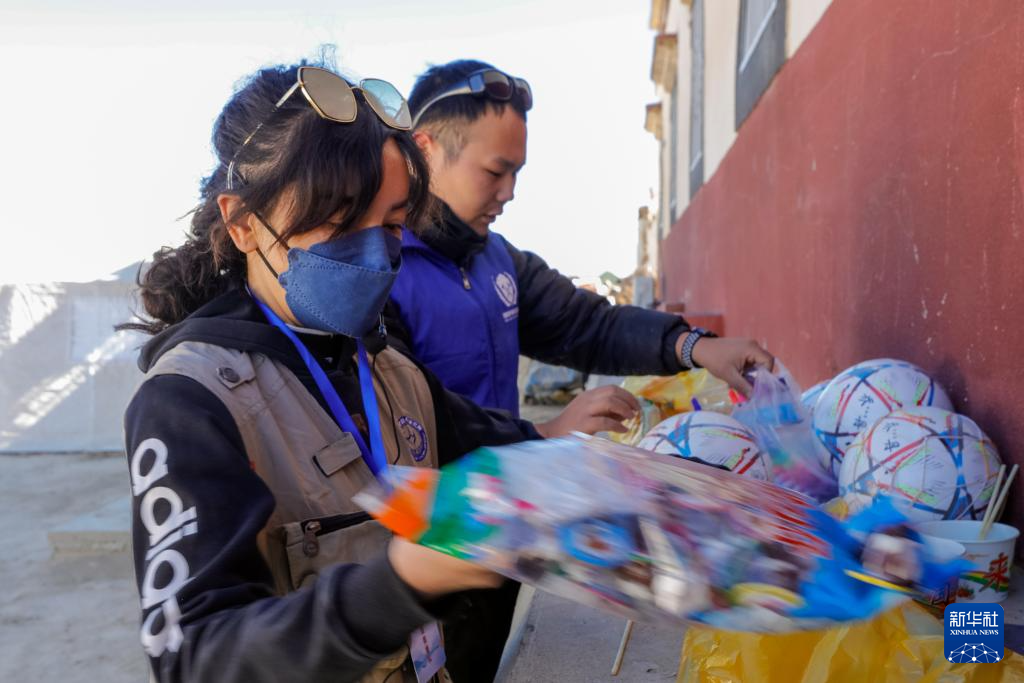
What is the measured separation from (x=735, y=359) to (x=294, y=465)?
1.66 m

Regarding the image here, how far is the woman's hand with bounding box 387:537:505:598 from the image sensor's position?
2.89 ft

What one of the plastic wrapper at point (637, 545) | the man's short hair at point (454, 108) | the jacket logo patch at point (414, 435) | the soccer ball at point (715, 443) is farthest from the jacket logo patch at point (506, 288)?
the plastic wrapper at point (637, 545)

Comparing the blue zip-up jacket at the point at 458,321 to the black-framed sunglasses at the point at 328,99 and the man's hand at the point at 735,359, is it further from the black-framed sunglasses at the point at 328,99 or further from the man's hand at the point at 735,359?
the black-framed sunglasses at the point at 328,99

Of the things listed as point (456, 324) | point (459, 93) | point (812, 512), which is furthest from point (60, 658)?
point (812, 512)

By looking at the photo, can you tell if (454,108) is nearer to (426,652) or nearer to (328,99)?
(328,99)

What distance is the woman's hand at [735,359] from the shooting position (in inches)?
102

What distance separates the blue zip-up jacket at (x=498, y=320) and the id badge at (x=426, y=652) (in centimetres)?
71

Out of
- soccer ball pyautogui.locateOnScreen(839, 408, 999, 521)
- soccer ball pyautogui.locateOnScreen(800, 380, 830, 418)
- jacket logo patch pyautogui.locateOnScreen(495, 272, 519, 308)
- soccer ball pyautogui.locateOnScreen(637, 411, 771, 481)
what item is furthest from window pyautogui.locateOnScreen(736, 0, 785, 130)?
soccer ball pyautogui.locateOnScreen(839, 408, 999, 521)

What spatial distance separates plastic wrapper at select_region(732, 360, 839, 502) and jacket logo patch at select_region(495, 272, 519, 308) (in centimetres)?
80

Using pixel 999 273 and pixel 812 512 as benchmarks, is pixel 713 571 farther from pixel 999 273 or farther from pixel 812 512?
pixel 999 273

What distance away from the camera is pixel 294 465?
1328 mm

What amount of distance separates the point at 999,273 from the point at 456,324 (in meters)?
1.44

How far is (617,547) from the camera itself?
82 centimetres

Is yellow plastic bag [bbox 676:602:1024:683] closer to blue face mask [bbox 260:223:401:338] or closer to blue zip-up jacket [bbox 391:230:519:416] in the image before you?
blue face mask [bbox 260:223:401:338]
